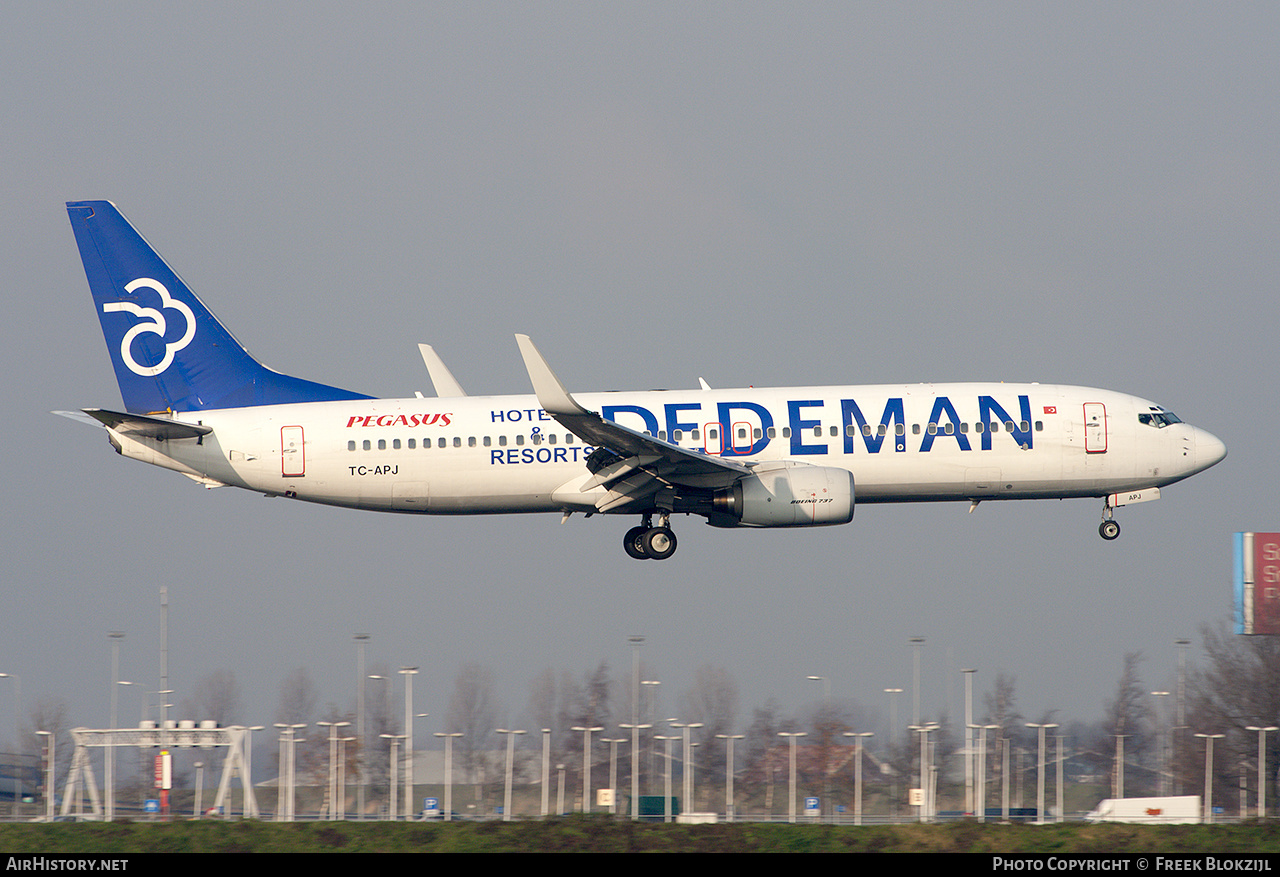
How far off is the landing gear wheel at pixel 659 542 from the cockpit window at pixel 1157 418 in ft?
45.6

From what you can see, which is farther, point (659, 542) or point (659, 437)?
point (659, 542)

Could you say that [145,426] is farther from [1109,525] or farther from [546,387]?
[1109,525]

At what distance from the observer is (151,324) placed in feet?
132

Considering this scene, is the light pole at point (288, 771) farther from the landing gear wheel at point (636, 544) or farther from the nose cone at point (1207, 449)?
the nose cone at point (1207, 449)

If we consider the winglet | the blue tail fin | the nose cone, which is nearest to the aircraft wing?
the winglet

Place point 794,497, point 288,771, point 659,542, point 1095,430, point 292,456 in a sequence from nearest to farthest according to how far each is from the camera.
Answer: point 794,497 → point 292,456 → point 1095,430 → point 659,542 → point 288,771

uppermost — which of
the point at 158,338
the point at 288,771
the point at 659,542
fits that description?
the point at 158,338

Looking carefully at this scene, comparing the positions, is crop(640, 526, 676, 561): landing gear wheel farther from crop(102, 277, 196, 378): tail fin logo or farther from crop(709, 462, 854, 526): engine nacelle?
crop(102, 277, 196, 378): tail fin logo

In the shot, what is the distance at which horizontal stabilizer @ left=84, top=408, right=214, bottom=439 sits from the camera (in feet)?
120

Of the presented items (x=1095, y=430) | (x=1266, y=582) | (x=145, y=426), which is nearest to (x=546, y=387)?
(x=145, y=426)

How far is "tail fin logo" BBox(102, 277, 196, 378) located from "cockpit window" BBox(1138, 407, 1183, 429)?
27.7 metres

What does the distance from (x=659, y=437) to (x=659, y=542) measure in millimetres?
3350

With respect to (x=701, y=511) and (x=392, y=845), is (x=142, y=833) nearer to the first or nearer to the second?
(x=392, y=845)
